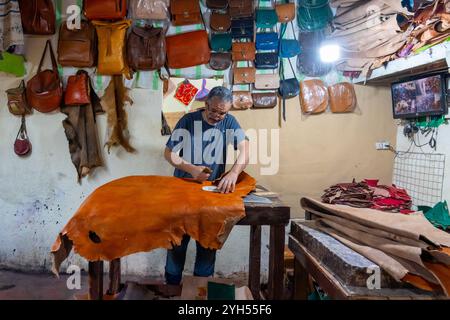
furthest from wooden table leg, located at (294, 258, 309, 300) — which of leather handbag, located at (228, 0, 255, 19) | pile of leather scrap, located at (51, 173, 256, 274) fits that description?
leather handbag, located at (228, 0, 255, 19)

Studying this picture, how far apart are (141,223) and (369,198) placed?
5.14 feet

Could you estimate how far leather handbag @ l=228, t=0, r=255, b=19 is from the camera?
2912mm

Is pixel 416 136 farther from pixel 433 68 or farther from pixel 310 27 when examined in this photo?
pixel 310 27

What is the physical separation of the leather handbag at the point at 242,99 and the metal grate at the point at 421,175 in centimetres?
175

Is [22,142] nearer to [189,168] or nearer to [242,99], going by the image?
[189,168]

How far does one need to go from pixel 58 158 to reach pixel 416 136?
3.77 meters

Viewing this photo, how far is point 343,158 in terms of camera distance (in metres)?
3.20

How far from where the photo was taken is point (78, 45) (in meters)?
2.90

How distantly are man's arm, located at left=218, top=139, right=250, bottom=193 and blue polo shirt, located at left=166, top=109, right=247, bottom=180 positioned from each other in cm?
10

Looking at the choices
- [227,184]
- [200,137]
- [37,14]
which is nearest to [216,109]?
[200,137]

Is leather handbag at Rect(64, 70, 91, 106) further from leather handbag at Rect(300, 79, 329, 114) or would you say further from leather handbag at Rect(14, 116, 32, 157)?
leather handbag at Rect(300, 79, 329, 114)

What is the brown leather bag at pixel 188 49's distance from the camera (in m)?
2.95
